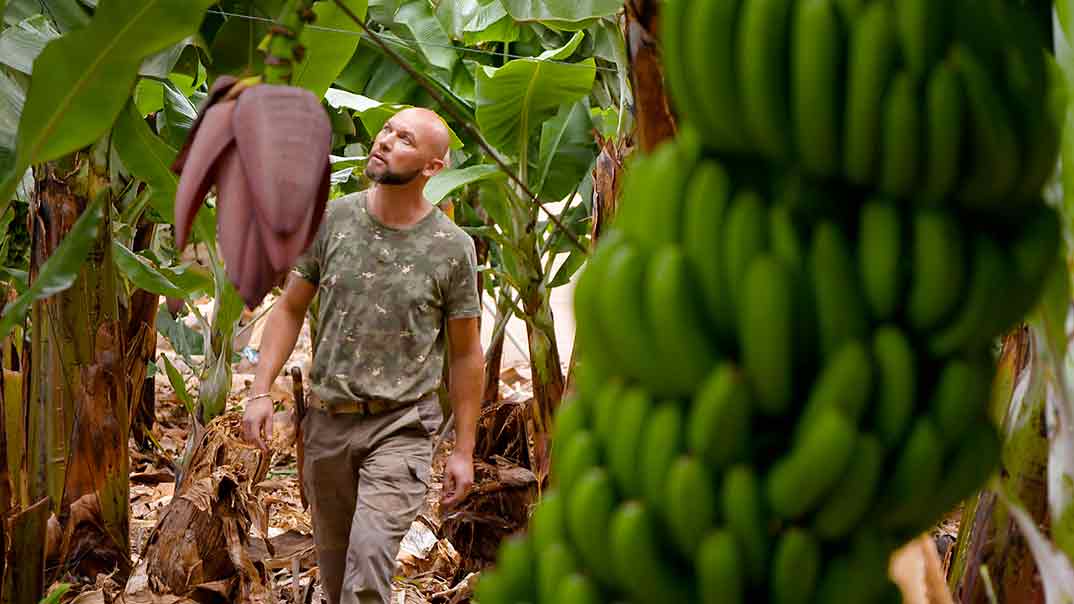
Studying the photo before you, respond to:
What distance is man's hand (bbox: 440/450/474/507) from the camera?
2.31 metres

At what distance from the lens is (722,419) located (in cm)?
45

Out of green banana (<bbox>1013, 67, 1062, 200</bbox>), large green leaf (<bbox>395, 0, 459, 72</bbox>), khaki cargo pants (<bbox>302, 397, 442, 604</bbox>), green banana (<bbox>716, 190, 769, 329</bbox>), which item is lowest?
khaki cargo pants (<bbox>302, 397, 442, 604</bbox>)

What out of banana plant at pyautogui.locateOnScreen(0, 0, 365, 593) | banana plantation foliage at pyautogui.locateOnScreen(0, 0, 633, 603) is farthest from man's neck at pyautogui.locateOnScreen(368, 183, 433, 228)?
banana plant at pyautogui.locateOnScreen(0, 0, 365, 593)

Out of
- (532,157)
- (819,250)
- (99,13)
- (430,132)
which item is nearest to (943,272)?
(819,250)

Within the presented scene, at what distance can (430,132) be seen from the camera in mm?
2350

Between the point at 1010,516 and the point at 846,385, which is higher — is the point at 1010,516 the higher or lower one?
the lower one

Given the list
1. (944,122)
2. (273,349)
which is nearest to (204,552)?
(273,349)

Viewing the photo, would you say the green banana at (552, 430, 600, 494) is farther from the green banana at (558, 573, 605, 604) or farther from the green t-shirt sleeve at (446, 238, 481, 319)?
the green t-shirt sleeve at (446, 238, 481, 319)

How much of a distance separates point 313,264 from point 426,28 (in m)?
2.15

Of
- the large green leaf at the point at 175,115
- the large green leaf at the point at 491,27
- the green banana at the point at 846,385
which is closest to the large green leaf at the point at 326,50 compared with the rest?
the large green leaf at the point at 175,115

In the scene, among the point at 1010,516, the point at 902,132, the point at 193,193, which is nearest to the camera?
the point at 902,132

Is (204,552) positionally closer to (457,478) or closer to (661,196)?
(457,478)

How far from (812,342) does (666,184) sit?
0.09 m

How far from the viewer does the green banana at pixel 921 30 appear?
44cm
